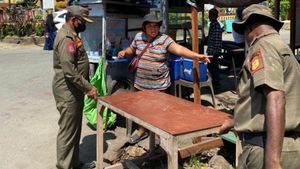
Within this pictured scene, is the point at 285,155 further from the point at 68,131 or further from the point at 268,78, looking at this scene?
the point at 68,131

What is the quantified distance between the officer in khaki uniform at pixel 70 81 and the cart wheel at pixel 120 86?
1.60 metres

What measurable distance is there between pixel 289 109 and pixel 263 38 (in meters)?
0.42

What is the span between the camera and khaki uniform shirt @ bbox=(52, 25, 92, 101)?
4.21 metres

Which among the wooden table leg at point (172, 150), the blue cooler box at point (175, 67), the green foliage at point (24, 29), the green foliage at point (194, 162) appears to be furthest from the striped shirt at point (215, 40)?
the green foliage at point (24, 29)

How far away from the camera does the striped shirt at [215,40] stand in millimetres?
8461

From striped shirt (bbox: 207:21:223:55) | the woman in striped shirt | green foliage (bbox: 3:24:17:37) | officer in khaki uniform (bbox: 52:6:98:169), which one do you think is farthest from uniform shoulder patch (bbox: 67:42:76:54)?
green foliage (bbox: 3:24:17:37)

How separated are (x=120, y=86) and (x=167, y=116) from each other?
298cm

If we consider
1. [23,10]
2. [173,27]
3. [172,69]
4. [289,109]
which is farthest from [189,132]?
[23,10]

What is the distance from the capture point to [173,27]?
7.72 m

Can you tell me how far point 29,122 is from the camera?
6.65 meters

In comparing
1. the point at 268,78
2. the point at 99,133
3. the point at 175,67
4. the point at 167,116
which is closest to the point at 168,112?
the point at 167,116

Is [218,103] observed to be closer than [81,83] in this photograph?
No

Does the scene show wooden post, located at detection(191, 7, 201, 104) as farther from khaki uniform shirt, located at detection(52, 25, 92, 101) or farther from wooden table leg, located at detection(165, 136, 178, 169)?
wooden table leg, located at detection(165, 136, 178, 169)

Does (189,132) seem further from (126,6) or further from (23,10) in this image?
(23,10)
